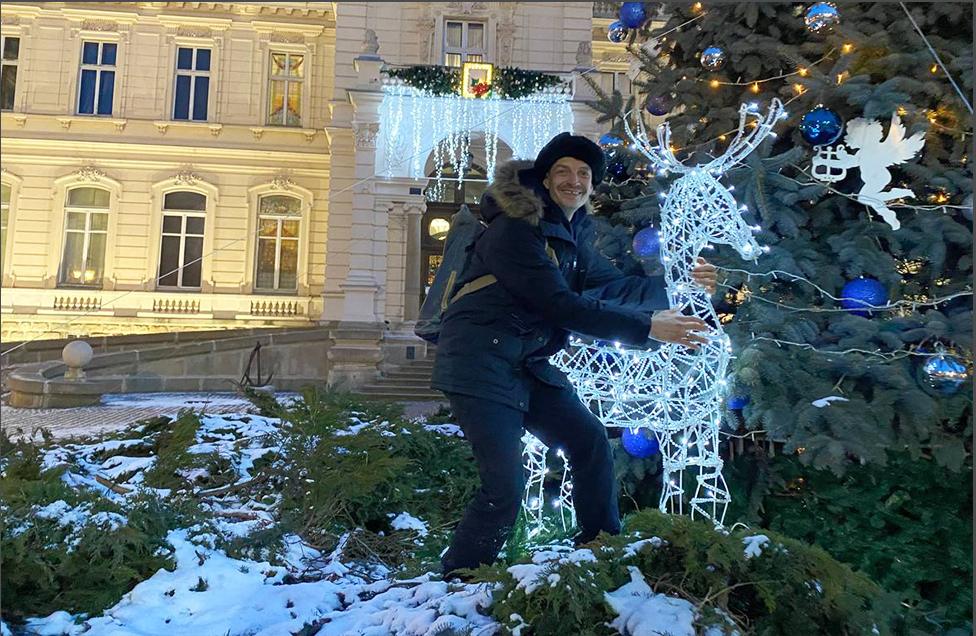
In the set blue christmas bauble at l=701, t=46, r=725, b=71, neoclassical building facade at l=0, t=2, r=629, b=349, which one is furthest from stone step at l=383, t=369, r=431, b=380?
blue christmas bauble at l=701, t=46, r=725, b=71

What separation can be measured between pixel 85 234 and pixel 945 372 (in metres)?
18.3

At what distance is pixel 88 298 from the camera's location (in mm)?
16203

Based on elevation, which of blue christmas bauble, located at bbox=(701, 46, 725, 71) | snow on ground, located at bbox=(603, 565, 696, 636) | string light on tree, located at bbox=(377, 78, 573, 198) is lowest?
snow on ground, located at bbox=(603, 565, 696, 636)

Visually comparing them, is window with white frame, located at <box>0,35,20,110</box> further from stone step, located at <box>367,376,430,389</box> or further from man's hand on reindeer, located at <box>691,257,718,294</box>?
man's hand on reindeer, located at <box>691,257,718,294</box>

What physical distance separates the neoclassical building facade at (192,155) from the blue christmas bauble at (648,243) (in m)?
12.2

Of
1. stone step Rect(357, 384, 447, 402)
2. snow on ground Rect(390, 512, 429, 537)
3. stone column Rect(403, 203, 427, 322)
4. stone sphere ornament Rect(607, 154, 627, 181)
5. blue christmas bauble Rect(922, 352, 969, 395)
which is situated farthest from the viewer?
Result: stone column Rect(403, 203, 427, 322)

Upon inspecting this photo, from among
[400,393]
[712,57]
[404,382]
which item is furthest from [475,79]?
[712,57]

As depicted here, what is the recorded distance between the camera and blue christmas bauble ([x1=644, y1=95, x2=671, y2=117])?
478 cm

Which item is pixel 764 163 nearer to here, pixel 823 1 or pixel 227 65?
pixel 823 1

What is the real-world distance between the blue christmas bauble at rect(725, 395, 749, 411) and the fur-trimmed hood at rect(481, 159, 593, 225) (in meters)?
1.41

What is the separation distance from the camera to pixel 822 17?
3.96 meters

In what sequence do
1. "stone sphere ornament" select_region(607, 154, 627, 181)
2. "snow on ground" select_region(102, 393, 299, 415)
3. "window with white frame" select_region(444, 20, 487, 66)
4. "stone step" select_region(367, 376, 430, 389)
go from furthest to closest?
"window with white frame" select_region(444, 20, 487, 66) < "stone step" select_region(367, 376, 430, 389) < "snow on ground" select_region(102, 393, 299, 415) < "stone sphere ornament" select_region(607, 154, 627, 181)

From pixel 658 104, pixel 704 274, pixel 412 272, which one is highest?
pixel 412 272

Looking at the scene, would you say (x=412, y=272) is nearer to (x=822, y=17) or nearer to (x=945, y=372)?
(x=822, y=17)
